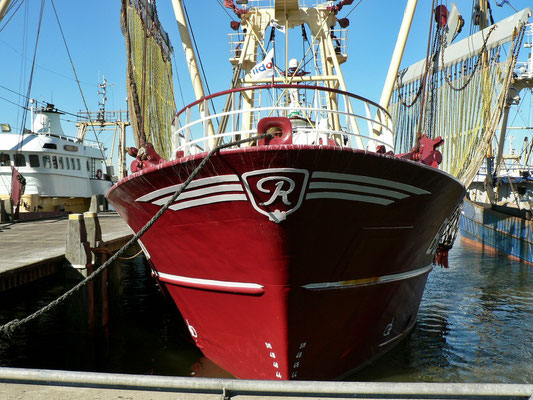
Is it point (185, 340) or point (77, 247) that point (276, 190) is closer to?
point (185, 340)

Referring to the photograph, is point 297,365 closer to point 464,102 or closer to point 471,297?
point 471,297

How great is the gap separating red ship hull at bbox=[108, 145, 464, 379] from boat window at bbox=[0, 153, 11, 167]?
20095 mm

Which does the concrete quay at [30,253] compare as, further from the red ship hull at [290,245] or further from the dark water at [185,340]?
the red ship hull at [290,245]

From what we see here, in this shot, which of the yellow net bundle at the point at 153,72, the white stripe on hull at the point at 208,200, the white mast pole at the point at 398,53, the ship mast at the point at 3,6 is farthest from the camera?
the yellow net bundle at the point at 153,72

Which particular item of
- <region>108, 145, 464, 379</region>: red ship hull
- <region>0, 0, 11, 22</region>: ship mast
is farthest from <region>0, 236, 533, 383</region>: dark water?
<region>0, 0, 11, 22</region>: ship mast

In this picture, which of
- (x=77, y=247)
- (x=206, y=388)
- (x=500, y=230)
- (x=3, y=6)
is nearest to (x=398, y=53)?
(x=77, y=247)

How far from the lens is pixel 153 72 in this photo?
16.7m

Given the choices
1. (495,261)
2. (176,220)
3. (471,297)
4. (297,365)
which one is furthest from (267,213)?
(495,261)

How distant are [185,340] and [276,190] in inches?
204

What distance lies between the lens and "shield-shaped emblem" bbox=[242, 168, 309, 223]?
17.9 ft

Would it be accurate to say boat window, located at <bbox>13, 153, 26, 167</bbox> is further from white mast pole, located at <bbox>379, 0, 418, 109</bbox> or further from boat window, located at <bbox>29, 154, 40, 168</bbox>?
white mast pole, located at <bbox>379, 0, 418, 109</bbox>

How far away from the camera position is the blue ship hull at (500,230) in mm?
21062

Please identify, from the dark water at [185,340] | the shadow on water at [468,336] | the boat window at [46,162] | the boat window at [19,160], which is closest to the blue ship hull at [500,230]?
the shadow on water at [468,336]

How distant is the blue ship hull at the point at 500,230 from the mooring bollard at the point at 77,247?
18.9 metres
